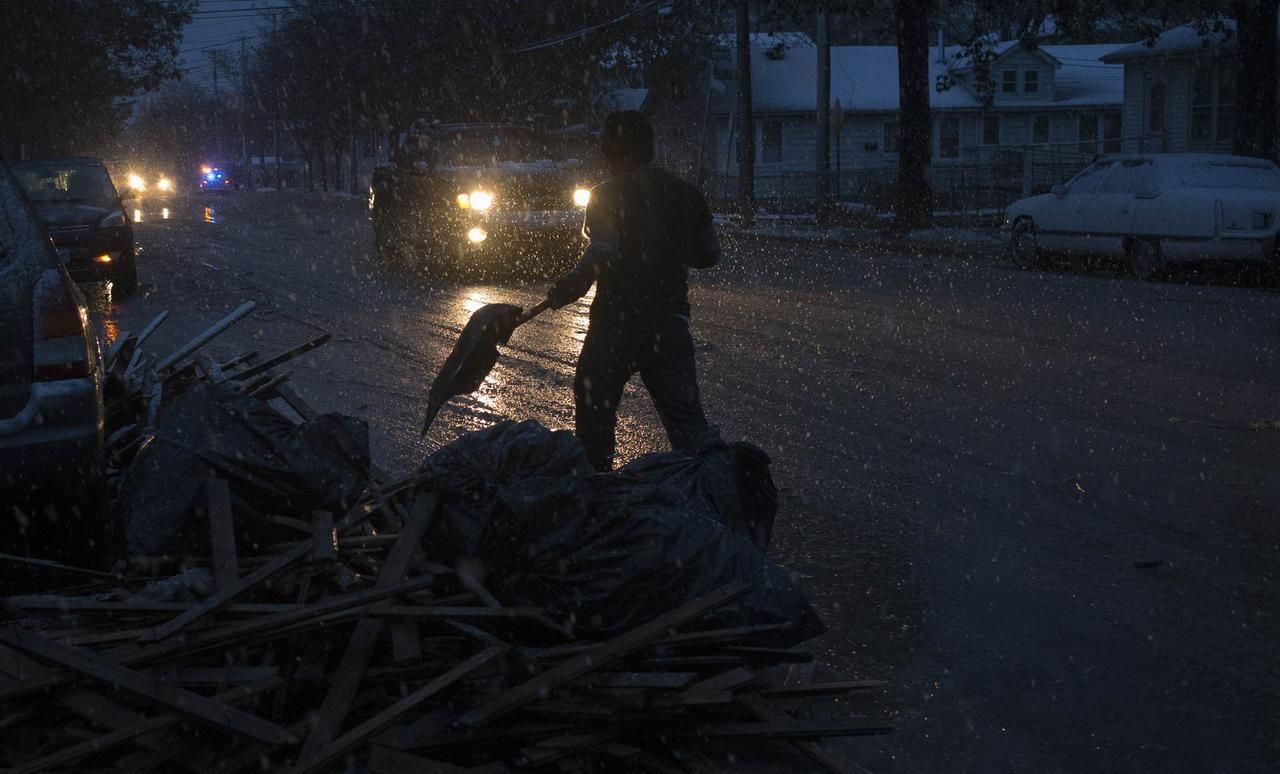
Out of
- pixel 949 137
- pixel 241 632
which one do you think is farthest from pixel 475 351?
pixel 949 137

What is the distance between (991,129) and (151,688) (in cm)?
5642

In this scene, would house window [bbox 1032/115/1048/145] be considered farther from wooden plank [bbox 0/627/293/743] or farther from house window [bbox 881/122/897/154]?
wooden plank [bbox 0/627/293/743]

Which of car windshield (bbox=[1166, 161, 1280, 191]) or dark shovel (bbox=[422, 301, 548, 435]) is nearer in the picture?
dark shovel (bbox=[422, 301, 548, 435])

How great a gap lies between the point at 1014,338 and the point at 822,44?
948 inches

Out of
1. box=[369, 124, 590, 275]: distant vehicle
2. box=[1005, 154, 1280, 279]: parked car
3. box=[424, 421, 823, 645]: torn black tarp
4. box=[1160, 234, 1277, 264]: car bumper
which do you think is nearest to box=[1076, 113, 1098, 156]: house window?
box=[1005, 154, 1280, 279]: parked car

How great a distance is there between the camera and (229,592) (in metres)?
3.99

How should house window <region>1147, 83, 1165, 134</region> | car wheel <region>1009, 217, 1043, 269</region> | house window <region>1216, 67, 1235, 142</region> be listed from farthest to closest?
1. house window <region>1147, 83, 1165, 134</region>
2. house window <region>1216, 67, 1235, 142</region>
3. car wheel <region>1009, 217, 1043, 269</region>

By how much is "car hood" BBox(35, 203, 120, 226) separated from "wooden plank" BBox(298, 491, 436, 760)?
13.8 m

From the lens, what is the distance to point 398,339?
12.6 meters

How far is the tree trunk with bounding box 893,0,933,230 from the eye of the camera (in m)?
27.9

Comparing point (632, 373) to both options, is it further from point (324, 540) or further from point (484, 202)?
point (484, 202)

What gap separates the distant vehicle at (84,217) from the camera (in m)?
16.8

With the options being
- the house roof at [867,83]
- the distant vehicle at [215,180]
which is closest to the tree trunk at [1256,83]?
the house roof at [867,83]

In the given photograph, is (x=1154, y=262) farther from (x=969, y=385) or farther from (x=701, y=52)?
(x=701, y=52)
